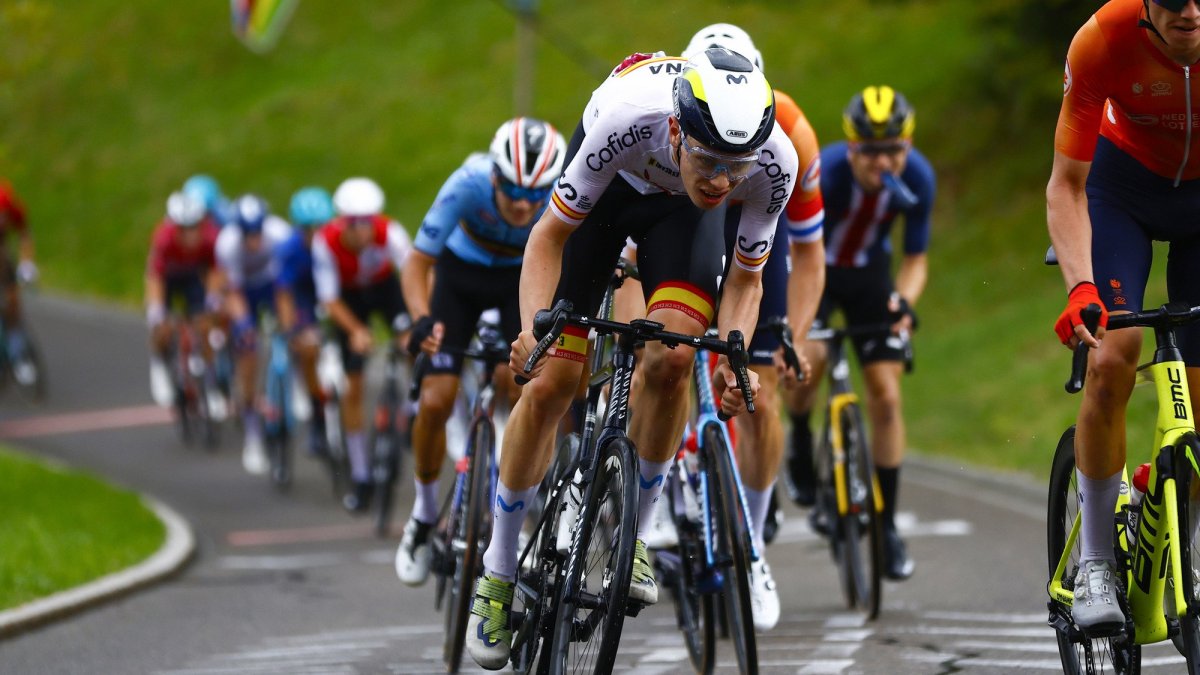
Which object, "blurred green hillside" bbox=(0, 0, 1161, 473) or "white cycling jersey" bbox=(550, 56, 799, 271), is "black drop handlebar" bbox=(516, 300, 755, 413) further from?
"blurred green hillside" bbox=(0, 0, 1161, 473)

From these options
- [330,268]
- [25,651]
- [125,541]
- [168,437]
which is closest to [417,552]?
[25,651]

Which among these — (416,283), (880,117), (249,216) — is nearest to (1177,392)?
(880,117)

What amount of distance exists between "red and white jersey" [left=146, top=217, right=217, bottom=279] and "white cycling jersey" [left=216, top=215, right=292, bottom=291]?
0.46 metres

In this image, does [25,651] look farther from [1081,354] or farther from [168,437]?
[168,437]

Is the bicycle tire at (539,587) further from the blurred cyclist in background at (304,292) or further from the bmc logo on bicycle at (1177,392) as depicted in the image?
the blurred cyclist in background at (304,292)

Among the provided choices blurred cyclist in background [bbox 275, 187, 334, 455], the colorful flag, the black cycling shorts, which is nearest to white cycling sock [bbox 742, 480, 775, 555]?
the black cycling shorts

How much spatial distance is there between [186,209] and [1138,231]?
38.9 ft

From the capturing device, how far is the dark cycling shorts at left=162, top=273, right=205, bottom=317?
16594 mm

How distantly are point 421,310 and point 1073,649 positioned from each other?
376cm

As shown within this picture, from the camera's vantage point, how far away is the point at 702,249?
19.0 ft

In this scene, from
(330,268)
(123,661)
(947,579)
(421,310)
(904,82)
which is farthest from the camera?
(904,82)

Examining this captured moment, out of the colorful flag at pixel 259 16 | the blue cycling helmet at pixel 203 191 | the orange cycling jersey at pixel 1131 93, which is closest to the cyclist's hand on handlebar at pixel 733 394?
the orange cycling jersey at pixel 1131 93

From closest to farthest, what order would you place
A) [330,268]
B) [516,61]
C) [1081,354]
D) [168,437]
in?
[1081,354]
[330,268]
[168,437]
[516,61]

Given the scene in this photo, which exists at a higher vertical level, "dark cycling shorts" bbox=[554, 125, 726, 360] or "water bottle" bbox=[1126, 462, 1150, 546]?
"dark cycling shorts" bbox=[554, 125, 726, 360]
